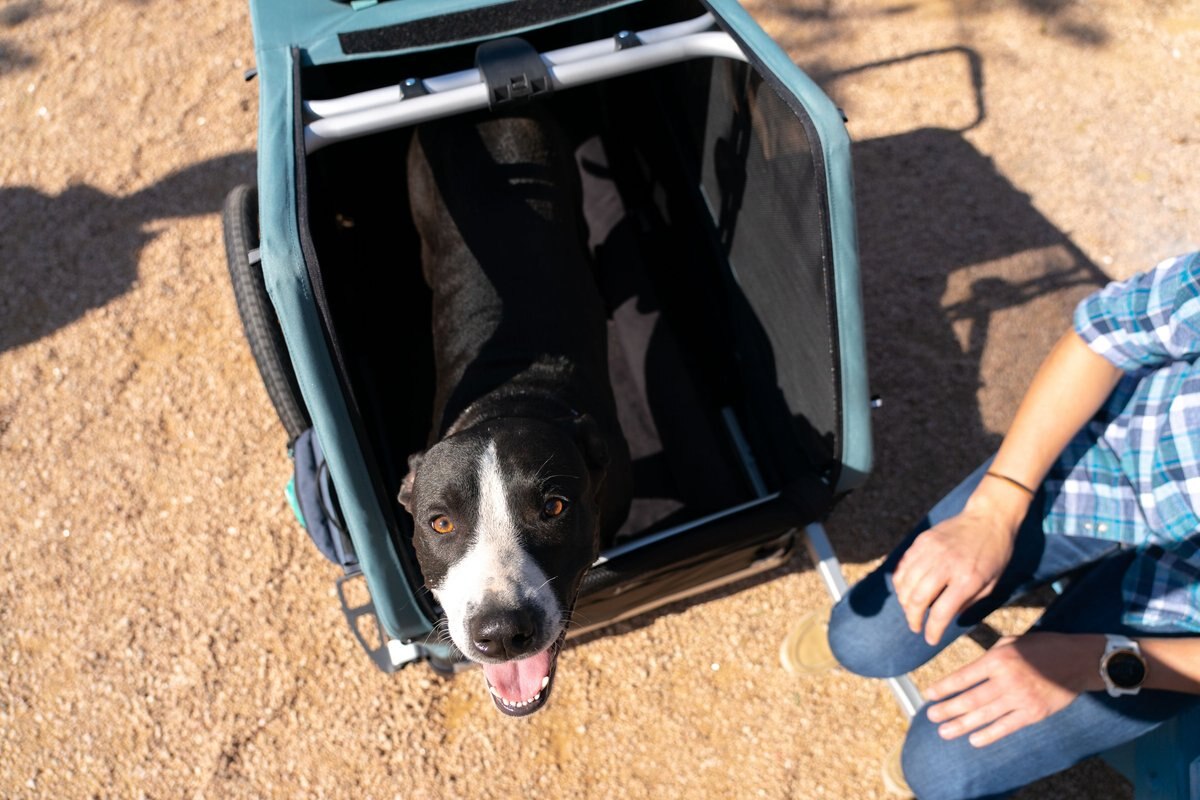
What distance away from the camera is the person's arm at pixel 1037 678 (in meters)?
2.09

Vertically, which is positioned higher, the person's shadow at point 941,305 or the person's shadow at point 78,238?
the person's shadow at point 78,238

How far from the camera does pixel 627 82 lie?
3.75 metres

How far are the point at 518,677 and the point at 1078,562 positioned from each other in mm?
1740

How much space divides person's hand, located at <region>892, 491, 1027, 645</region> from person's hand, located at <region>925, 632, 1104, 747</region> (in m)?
0.15

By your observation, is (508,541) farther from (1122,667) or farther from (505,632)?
(1122,667)

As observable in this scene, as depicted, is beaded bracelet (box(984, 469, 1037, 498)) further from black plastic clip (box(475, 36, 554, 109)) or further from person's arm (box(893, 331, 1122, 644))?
black plastic clip (box(475, 36, 554, 109))

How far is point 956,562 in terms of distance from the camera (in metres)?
2.25

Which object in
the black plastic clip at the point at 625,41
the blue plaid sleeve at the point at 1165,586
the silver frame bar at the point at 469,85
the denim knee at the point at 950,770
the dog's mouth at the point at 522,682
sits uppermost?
the black plastic clip at the point at 625,41

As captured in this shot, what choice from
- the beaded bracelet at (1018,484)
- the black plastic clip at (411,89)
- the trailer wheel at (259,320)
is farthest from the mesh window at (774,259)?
the trailer wheel at (259,320)

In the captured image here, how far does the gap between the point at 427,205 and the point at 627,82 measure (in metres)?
1.15

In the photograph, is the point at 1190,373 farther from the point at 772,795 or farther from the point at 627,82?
the point at 627,82

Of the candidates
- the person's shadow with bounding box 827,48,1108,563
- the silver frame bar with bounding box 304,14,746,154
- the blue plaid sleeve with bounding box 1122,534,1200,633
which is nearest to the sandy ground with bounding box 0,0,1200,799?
the person's shadow with bounding box 827,48,1108,563

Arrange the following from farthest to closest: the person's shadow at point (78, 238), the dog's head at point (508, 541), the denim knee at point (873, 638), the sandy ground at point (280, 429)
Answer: the person's shadow at point (78, 238) → the sandy ground at point (280, 429) → the denim knee at point (873, 638) → the dog's head at point (508, 541)

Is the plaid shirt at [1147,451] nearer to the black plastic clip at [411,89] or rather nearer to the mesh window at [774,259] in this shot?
the mesh window at [774,259]
